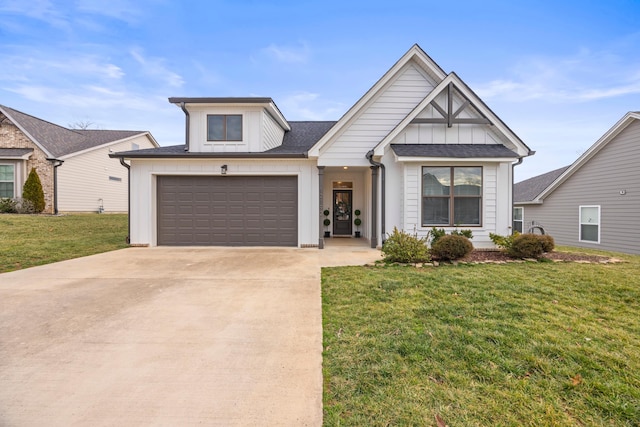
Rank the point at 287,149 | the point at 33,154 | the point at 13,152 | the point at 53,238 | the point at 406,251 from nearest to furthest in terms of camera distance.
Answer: the point at 406,251 → the point at 53,238 → the point at 287,149 → the point at 13,152 → the point at 33,154

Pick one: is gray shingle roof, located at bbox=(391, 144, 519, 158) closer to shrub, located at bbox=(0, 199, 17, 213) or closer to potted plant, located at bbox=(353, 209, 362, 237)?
potted plant, located at bbox=(353, 209, 362, 237)

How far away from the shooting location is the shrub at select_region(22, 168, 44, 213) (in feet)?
48.1

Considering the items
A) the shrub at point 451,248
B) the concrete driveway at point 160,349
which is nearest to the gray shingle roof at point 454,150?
the shrub at point 451,248

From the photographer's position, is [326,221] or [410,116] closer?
[410,116]

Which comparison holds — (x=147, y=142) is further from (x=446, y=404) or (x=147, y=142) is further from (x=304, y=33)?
(x=446, y=404)

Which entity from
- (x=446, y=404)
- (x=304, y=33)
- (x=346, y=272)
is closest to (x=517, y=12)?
(x=304, y=33)

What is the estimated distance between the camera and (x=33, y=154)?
50.2 feet

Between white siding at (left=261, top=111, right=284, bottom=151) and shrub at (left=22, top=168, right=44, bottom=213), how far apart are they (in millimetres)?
13478

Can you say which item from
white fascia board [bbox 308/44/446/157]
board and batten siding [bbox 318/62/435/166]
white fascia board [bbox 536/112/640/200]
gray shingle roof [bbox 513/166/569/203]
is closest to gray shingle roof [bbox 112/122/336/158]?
white fascia board [bbox 308/44/446/157]

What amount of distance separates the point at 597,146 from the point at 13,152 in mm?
29822

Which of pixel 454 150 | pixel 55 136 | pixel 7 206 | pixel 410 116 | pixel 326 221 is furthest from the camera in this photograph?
pixel 55 136

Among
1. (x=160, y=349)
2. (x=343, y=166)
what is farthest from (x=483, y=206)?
(x=160, y=349)

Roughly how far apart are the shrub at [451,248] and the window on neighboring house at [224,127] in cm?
800

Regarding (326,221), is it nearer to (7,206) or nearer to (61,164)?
(61,164)
